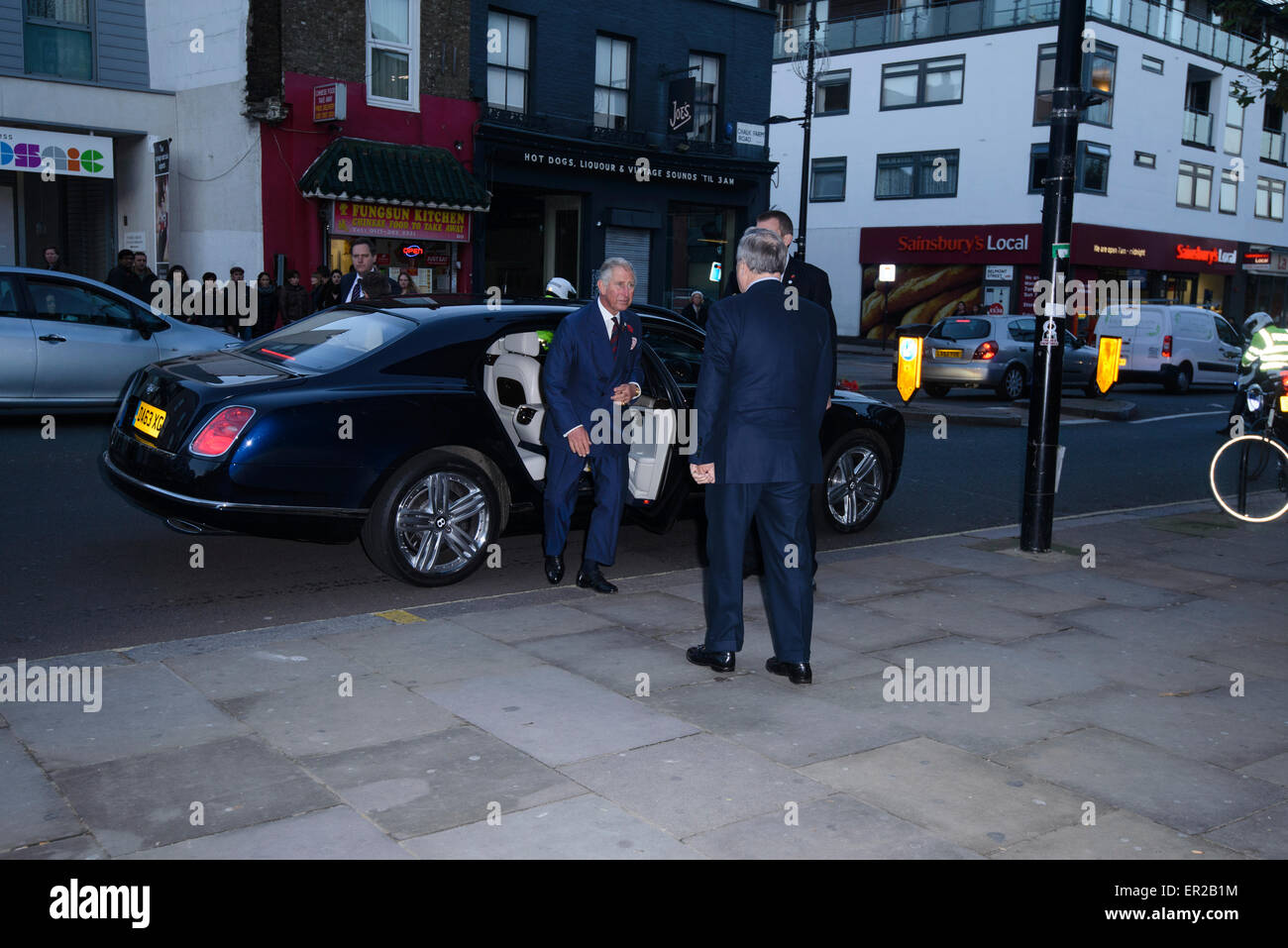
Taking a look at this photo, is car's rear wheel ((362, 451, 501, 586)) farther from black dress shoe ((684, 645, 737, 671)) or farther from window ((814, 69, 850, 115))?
window ((814, 69, 850, 115))

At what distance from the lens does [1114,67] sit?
4006cm

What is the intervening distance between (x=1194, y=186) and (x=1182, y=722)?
44.7m

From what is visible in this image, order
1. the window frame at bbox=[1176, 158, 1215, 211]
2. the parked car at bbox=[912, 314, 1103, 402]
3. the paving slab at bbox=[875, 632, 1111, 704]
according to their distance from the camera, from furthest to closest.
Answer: the window frame at bbox=[1176, 158, 1215, 211] < the parked car at bbox=[912, 314, 1103, 402] < the paving slab at bbox=[875, 632, 1111, 704]

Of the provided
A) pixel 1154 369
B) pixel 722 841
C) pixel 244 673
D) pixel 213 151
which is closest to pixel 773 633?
pixel 722 841

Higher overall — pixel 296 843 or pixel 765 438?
pixel 765 438

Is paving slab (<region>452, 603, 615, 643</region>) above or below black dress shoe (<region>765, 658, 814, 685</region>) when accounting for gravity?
below

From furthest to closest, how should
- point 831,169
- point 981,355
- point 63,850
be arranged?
point 831,169 < point 981,355 < point 63,850

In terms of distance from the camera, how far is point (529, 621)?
6.12 m

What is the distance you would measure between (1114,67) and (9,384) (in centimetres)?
3766

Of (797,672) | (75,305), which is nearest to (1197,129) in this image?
(75,305)

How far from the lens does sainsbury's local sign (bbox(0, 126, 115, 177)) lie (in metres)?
18.2

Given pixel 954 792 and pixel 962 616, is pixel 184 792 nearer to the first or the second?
pixel 954 792

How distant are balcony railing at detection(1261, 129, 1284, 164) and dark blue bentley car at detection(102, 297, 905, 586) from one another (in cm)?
4831

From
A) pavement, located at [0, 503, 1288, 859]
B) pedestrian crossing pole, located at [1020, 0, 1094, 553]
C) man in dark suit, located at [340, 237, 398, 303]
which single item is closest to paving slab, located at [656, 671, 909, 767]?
pavement, located at [0, 503, 1288, 859]
